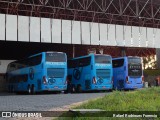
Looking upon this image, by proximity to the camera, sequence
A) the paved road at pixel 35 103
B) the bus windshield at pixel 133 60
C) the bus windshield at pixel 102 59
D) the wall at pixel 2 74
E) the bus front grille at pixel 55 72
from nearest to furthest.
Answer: the paved road at pixel 35 103
the bus front grille at pixel 55 72
the bus windshield at pixel 102 59
the bus windshield at pixel 133 60
the wall at pixel 2 74

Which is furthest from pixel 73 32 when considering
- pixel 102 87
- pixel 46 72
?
pixel 46 72

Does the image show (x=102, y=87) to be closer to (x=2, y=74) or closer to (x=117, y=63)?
(x=117, y=63)

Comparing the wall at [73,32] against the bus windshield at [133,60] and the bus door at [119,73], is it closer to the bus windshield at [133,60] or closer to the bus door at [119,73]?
the bus door at [119,73]

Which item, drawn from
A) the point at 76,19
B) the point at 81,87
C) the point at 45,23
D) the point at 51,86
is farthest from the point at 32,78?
the point at 76,19

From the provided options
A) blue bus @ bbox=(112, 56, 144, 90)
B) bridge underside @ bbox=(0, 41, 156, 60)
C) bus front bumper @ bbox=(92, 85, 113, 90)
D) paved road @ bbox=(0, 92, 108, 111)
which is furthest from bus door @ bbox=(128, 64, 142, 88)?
bridge underside @ bbox=(0, 41, 156, 60)

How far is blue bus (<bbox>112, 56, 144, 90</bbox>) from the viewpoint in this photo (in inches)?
1152

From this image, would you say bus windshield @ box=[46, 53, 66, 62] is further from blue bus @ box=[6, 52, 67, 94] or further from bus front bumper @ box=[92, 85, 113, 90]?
bus front bumper @ box=[92, 85, 113, 90]

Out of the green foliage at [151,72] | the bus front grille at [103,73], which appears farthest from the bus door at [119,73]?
the green foliage at [151,72]

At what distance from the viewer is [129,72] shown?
2942 cm

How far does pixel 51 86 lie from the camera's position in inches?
1038

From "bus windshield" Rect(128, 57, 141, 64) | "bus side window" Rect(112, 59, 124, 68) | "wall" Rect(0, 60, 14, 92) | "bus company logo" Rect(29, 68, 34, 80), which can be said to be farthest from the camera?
"wall" Rect(0, 60, 14, 92)

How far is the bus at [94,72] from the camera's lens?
1092 inches

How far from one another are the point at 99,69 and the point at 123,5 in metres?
15.4

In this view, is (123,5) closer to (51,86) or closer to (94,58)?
(94,58)
